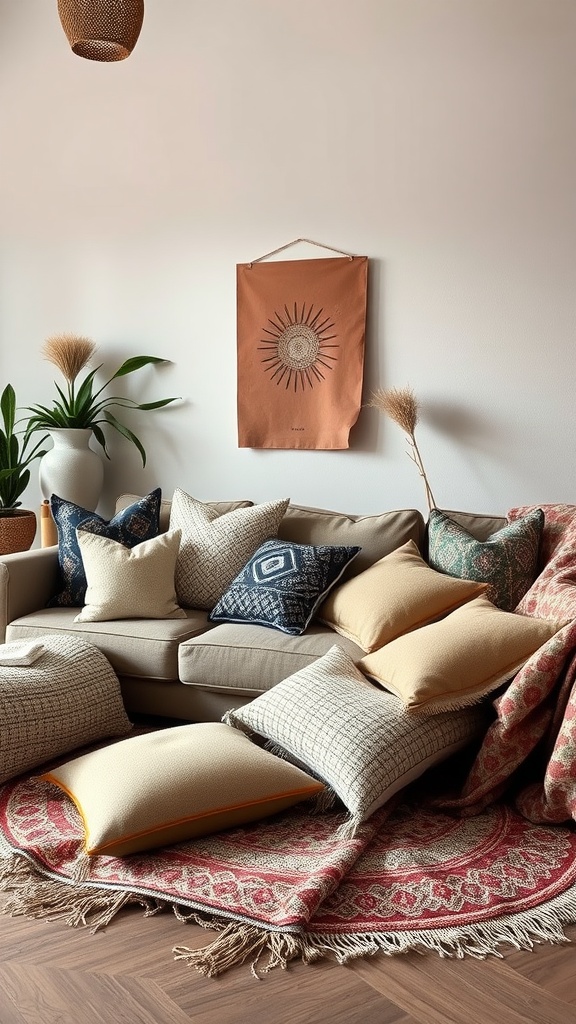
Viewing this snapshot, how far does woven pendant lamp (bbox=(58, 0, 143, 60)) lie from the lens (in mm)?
2754

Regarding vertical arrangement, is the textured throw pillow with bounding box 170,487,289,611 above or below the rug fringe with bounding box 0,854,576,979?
above

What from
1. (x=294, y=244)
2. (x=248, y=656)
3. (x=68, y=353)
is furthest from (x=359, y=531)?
(x=68, y=353)

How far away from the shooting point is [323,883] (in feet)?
6.92

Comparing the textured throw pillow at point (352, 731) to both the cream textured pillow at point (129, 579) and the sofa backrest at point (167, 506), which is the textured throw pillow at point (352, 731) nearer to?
the cream textured pillow at point (129, 579)

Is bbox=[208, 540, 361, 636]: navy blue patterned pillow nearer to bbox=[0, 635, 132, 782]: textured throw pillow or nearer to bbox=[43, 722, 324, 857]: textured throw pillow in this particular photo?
bbox=[0, 635, 132, 782]: textured throw pillow

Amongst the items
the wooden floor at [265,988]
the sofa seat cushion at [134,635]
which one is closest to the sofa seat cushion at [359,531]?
the sofa seat cushion at [134,635]

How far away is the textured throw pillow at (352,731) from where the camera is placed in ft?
7.98

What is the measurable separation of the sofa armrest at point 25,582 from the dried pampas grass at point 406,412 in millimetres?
1512

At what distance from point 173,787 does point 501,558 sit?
1.37 m

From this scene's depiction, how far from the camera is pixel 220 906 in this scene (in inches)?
82.5

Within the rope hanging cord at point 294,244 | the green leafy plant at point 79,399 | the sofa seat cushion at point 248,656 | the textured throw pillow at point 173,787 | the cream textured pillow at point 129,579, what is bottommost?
the textured throw pillow at point 173,787

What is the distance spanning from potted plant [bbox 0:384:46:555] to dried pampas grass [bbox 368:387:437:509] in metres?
1.77

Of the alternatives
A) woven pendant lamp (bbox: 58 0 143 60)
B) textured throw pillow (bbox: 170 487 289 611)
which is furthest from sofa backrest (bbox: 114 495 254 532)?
woven pendant lamp (bbox: 58 0 143 60)

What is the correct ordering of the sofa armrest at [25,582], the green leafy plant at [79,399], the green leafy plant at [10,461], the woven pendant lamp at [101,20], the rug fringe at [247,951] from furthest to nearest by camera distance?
1. the green leafy plant at [79,399]
2. the green leafy plant at [10,461]
3. the sofa armrest at [25,582]
4. the woven pendant lamp at [101,20]
5. the rug fringe at [247,951]
